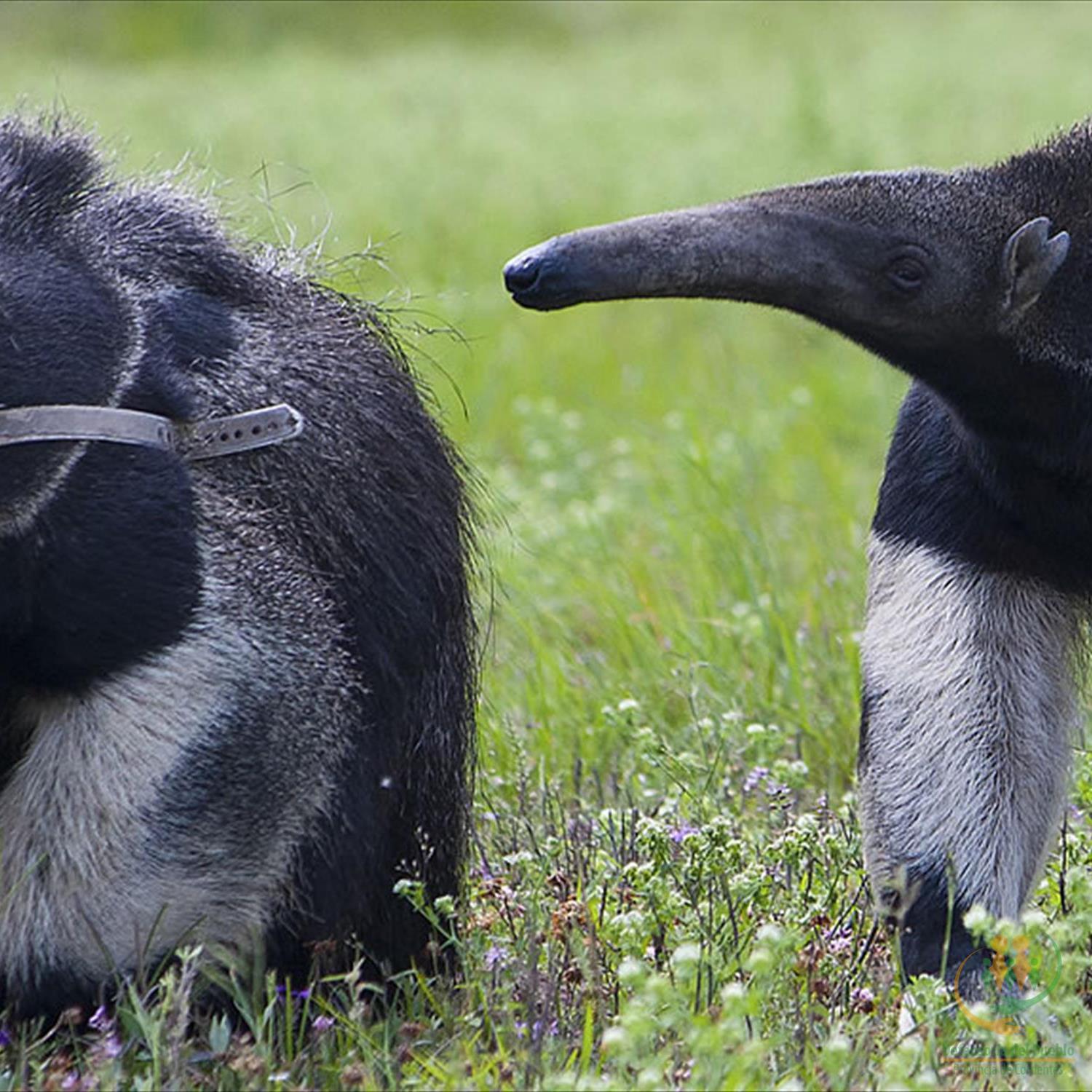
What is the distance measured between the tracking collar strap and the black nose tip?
0.51 meters

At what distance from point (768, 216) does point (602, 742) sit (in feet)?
7.10

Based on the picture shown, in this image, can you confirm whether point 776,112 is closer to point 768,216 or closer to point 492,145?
point 492,145

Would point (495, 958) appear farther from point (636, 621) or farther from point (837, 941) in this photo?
point (636, 621)

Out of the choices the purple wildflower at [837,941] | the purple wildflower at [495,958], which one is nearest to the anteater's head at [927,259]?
the purple wildflower at [837,941]

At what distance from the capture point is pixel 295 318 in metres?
3.92

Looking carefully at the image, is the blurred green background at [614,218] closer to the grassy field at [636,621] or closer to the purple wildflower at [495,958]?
the grassy field at [636,621]

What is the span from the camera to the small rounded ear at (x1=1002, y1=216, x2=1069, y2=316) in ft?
11.8

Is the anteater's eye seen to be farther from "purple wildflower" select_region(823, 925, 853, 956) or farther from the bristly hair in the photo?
the bristly hair

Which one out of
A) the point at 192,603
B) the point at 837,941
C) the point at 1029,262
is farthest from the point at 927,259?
the point at 192,603

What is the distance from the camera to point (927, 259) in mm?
3613

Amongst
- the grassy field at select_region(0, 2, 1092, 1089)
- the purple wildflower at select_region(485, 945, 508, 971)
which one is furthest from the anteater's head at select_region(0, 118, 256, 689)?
the purple wildflower at select_region(485, 945, 508, 971)

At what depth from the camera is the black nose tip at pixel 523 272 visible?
10.6ft

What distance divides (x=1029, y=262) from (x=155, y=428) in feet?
4.58

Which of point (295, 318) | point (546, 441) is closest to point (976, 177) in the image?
point (295, 318)
